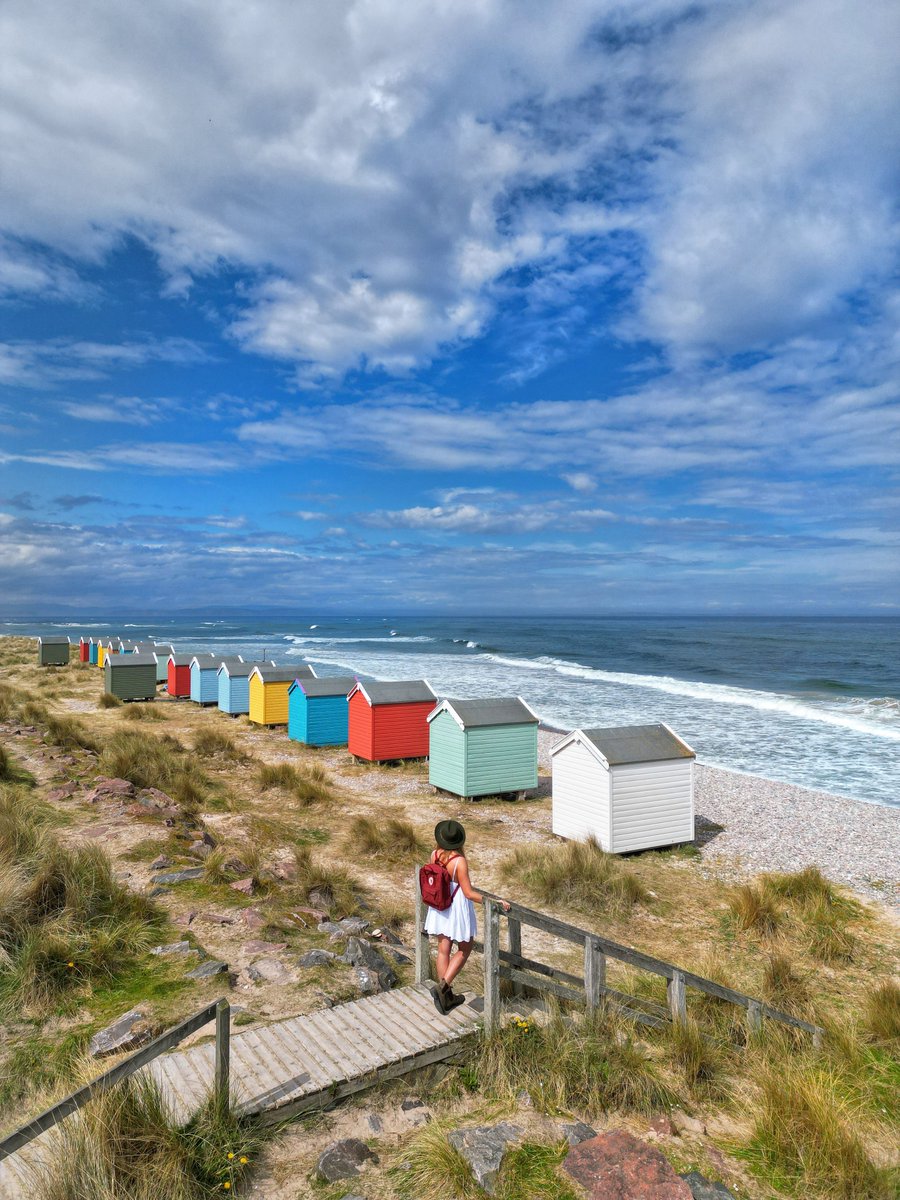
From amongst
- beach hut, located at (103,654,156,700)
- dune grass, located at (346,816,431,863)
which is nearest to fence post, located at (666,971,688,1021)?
dune grass, located at (346,816,431,863)

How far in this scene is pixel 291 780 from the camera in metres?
18.2

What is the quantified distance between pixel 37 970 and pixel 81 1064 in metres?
1.73

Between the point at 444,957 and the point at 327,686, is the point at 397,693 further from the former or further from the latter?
the point at 444,957

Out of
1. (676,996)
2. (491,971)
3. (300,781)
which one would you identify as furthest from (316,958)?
(300,781)

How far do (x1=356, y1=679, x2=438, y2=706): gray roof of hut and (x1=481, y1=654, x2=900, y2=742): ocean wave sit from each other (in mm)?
20221

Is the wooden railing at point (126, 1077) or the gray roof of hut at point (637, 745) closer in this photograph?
the wooden railing at point (126, 1077)

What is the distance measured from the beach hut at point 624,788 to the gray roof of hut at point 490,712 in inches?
114

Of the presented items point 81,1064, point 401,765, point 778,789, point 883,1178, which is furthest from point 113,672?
point 883,1178

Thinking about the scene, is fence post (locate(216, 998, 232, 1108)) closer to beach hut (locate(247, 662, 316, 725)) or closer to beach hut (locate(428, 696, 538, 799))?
beach hut (locate(428, 696, 538, 799))

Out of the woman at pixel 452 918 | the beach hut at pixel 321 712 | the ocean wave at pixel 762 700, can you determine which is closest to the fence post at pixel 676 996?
the woman at pixel 452 918

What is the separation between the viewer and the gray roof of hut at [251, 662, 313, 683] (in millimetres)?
27188

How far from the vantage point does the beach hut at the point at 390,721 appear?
68.7ft

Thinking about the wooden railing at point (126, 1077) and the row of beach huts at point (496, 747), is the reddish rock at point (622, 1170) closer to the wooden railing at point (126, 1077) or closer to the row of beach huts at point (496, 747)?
the wooden railing at point (126, 1077)

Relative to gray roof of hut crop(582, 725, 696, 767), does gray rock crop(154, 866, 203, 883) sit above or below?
below
